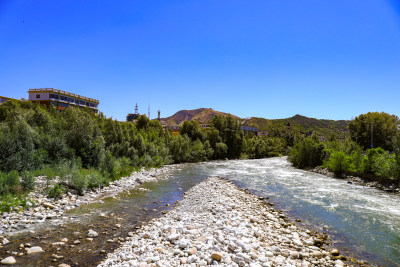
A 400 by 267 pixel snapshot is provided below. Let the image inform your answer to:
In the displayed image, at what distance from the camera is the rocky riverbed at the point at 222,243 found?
22.5 feet

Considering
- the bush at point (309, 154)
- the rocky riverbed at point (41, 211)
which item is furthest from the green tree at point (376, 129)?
the rocky riverbed at point (41, 211)

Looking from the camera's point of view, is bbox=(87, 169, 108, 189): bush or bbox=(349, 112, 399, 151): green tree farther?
bbox=(349, 112, 399, 151): green tree

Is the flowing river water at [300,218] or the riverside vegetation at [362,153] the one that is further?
the riverside vegetation at [362,153]

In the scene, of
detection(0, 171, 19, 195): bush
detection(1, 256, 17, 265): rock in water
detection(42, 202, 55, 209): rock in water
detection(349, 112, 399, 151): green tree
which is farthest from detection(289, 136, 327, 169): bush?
detection(1, 256, 17, 265): rock in water

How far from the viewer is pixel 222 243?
7809 mm

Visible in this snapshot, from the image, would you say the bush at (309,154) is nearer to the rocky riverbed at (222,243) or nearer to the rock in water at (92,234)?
the rocky riverbed at (222,243)

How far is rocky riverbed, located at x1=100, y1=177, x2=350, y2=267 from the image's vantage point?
685 centimetres

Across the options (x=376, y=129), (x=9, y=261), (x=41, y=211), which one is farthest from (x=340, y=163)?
(x=376, y=129)

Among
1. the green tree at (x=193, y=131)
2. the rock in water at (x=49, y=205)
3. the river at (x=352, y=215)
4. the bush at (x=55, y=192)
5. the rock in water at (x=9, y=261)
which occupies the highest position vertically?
the green tree at (x=193, y=131)

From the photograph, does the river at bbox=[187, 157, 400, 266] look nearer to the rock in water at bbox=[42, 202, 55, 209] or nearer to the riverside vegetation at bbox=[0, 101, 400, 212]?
the riverside vegetation at bbox=[0, 101, 400, 212]

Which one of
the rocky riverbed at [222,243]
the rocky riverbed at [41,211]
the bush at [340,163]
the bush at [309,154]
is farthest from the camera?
the bush at [309,154]

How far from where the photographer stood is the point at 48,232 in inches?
370

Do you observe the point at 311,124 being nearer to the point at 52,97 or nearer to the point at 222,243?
the point at 52,97

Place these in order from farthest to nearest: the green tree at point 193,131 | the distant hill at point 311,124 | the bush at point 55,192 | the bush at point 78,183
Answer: the distant hill at point 311,124, the green tree at point 193,131, the bush at point 78,183, the bush at point 55,192
